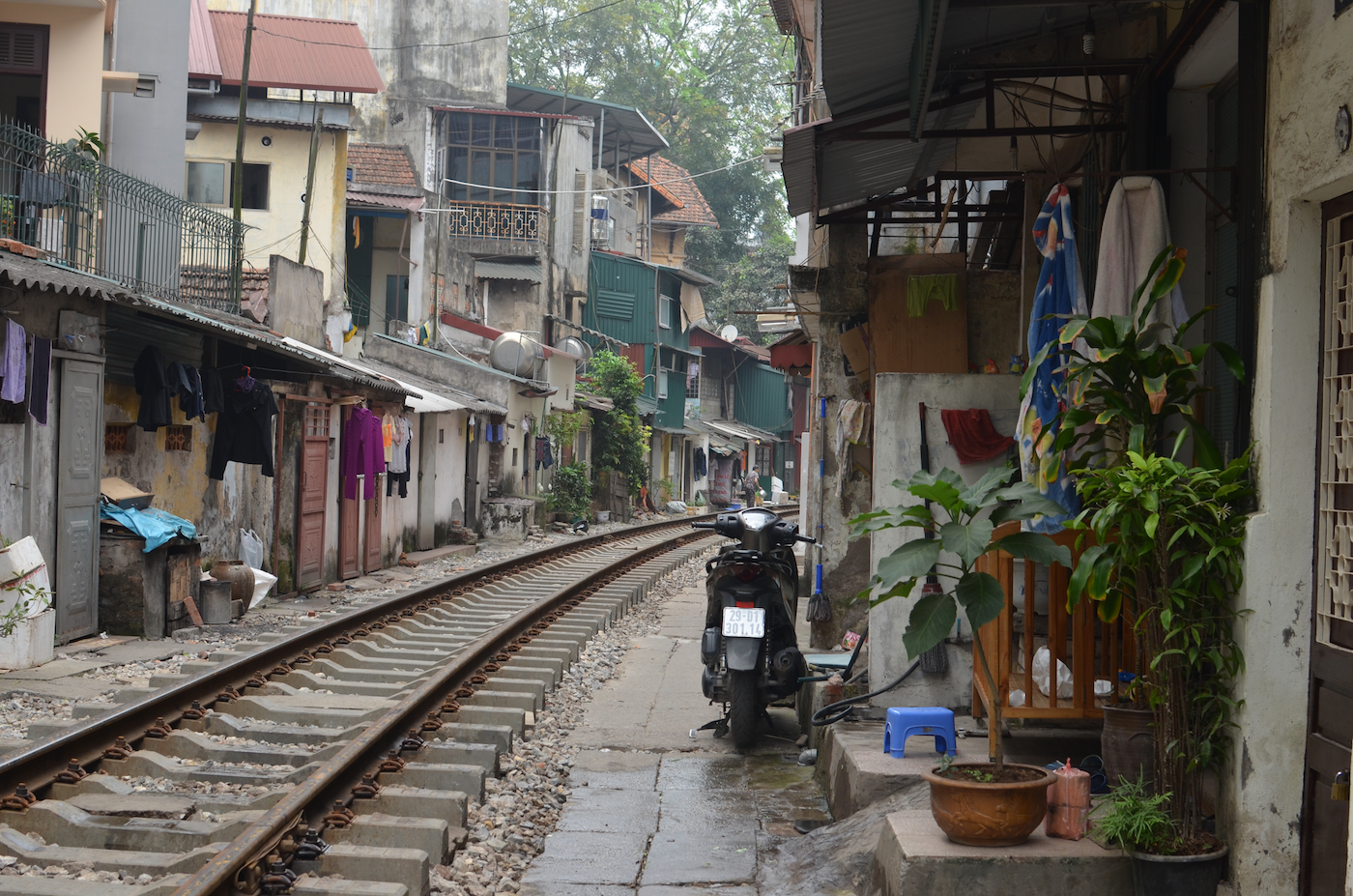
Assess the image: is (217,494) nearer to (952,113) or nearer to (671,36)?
(952,113)

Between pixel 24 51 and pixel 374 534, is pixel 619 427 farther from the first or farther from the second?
pixel 24 51

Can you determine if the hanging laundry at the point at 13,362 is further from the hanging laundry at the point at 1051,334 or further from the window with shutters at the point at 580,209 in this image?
the window with shutters at the point at 580,209

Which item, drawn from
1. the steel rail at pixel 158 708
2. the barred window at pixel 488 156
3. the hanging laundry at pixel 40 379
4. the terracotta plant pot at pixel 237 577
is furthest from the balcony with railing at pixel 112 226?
the barred window at pixel 488 156

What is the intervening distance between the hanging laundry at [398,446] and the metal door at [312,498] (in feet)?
6.25

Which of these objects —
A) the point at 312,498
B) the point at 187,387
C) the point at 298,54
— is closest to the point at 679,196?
the point at 298,54

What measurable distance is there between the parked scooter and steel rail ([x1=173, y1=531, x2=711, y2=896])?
1801mm

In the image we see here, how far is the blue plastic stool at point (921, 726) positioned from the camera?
5.83m

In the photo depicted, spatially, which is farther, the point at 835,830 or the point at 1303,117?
the point at 835,830

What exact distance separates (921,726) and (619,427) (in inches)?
1085

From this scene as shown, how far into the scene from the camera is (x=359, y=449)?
16891 mm

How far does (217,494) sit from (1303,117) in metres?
12.6

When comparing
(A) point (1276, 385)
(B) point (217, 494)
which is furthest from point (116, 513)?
(A) point (1276, 385)

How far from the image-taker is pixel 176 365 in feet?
39.6

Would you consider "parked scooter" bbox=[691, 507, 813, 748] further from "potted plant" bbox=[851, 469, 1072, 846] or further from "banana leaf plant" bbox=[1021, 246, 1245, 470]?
"banana leaf plant" bbox=[1021, 246, 1245, 470]
